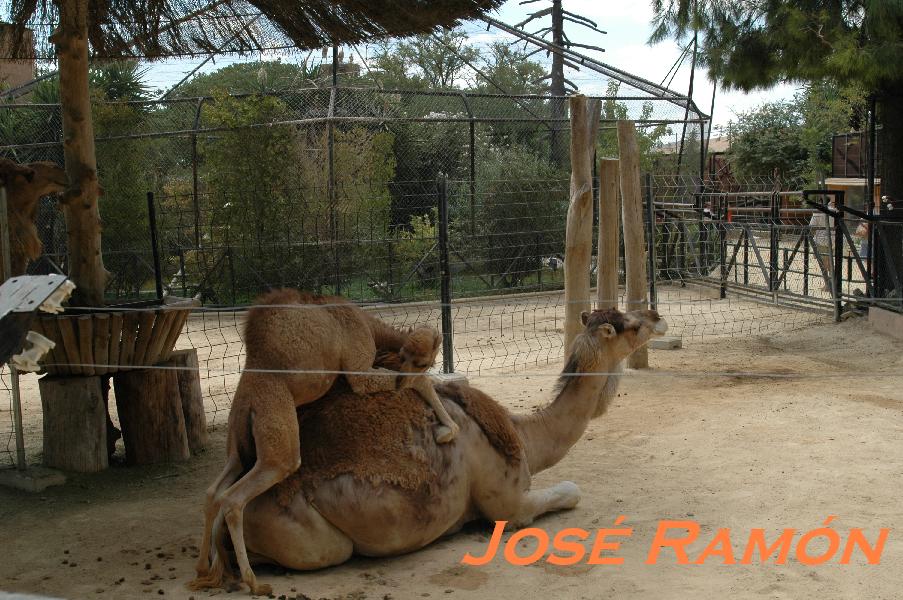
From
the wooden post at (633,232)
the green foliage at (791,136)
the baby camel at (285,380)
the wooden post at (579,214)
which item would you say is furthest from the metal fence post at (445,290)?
the green foliage at (791,136)

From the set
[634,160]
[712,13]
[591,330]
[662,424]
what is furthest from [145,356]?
[712,13]

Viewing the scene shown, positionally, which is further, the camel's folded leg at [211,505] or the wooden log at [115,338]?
the wooden log at [115,338]

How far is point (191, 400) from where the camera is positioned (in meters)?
7.23

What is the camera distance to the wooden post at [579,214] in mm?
8805

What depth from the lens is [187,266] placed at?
1562 cm

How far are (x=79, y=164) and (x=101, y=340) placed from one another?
1.40m

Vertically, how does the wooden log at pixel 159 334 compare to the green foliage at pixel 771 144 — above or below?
below

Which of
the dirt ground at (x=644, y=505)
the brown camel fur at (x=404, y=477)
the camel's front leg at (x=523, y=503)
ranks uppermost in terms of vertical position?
the brown camel fur at (x=404, y=477)

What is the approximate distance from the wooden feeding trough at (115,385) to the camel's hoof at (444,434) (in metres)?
2.08

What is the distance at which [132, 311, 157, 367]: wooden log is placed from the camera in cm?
649

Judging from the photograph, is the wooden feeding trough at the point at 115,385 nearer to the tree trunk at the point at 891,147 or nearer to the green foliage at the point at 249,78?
the tree trunk at the point at 891,147

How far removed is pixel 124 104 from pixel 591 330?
498 inches

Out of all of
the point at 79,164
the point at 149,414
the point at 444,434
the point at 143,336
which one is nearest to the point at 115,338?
the point at 143,336

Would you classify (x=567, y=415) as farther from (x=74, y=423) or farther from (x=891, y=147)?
(x=891, y=147)
